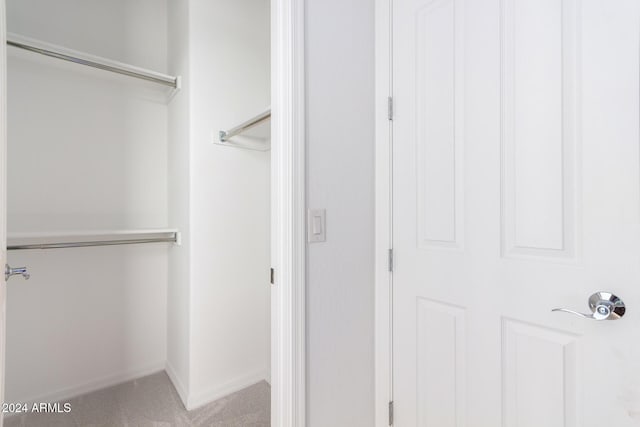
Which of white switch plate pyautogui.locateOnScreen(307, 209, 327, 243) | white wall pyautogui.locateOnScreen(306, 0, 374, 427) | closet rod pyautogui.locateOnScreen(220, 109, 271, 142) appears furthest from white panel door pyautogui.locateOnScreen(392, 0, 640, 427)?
closet rod pyautogui.locateOnScreen(220, 109, 271, 142)

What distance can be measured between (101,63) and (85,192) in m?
0.79

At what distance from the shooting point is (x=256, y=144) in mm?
2164

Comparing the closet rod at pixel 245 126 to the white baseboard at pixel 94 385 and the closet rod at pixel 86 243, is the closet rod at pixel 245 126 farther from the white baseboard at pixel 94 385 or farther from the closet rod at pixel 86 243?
the white baseboard at pixel 94 385

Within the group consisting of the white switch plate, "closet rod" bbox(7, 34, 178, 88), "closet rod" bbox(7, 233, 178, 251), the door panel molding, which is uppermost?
"closet rod" bbox(7, 34, 178, 88)

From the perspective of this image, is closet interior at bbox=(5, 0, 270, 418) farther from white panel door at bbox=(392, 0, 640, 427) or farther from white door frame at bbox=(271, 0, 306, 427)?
white panel door at bbox=(392, 0, 640, 427)

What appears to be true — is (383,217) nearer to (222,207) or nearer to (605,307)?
(605,307)

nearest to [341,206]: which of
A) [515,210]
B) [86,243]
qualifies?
[515,210]

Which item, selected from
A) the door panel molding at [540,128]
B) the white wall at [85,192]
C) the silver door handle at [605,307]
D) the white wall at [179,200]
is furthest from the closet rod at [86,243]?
the silver door handle at [605,307]

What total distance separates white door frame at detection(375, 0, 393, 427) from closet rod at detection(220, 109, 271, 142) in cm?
58

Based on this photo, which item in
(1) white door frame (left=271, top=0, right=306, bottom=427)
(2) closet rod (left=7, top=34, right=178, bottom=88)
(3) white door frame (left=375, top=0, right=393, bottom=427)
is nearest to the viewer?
(1) white door frame (left=271, top=0, right=306, bottom=427)

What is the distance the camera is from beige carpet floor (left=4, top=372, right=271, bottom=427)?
1764 millimetres

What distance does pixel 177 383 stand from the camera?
6.84 feet

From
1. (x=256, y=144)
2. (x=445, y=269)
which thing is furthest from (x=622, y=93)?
(x=256, y=144)

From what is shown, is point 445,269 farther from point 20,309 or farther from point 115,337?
point 20,309
